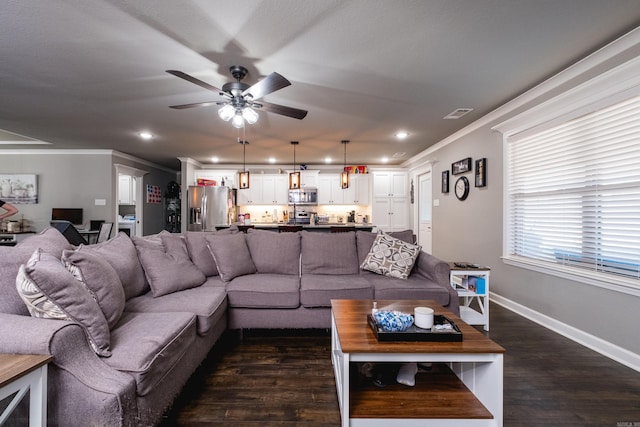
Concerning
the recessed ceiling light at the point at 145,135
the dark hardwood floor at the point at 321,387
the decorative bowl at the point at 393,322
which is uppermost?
the recessed ceiling light at the point at 145,135

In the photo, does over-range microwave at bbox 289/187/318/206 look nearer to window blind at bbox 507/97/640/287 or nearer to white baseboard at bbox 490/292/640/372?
window blind at bbox 507/97/640/287

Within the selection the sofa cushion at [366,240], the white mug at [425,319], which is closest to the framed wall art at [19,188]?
the sofa cushion at [366,240]

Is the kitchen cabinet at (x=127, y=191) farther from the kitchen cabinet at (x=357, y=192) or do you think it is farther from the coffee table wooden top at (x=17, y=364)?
the coffee table wooden top at (x=17, y=364)

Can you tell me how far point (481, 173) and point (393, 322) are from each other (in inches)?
129

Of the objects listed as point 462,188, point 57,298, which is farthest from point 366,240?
point 57,298

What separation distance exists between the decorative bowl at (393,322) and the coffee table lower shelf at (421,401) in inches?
13.3

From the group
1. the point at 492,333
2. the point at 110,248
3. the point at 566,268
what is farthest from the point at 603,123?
the point at 110,248

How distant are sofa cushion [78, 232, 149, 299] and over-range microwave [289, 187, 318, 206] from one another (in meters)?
5.13

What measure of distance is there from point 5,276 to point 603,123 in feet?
13.5

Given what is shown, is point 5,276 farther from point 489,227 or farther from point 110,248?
point 489,227

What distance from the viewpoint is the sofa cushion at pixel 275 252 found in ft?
9.64

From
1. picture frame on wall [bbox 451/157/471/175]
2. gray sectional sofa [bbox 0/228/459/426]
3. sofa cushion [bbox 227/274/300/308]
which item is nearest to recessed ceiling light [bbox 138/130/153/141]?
gray sectional sofa [bbox 0/228/459/426]

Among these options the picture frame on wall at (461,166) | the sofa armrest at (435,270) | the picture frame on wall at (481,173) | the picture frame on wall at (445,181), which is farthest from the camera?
the picture frame on wall at (445,181)

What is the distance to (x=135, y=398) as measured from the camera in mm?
1191
